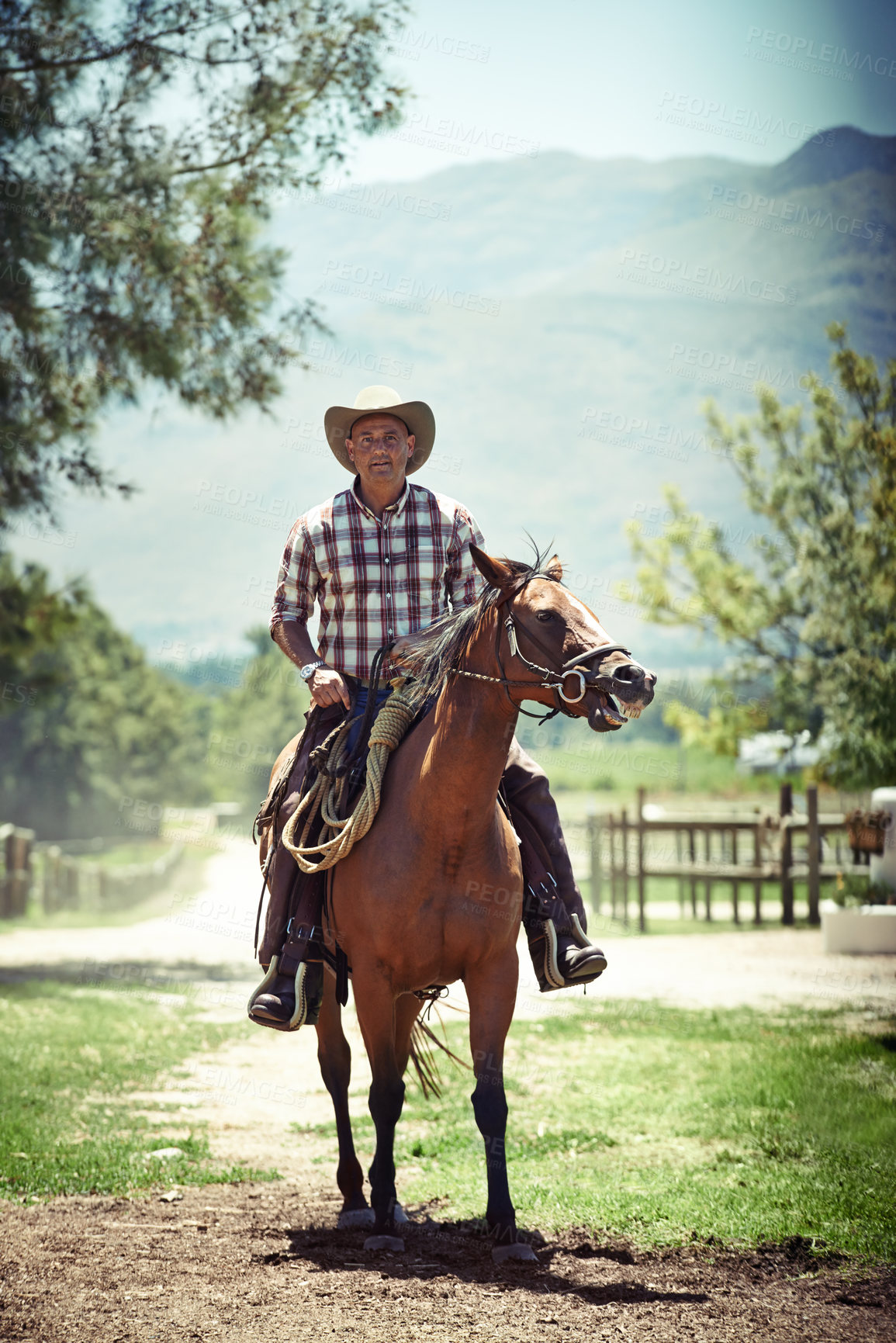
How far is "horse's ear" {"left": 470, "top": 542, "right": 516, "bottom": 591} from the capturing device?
4438mm

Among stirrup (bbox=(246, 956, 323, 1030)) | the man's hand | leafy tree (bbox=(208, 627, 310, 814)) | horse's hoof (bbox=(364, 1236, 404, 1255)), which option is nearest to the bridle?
the man's hand

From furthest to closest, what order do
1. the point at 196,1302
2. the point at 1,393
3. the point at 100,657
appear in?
the point at 100,657 → the point at 1,393 → the point at 196,1302

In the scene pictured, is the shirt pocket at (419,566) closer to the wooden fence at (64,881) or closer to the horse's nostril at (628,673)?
the horse's nostril at (628,673)

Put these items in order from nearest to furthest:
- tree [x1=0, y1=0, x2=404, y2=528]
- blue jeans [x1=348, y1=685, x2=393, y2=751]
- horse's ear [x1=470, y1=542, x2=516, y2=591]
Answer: horse's ear [x1=470, y1=542, x2=516, y2=591], blue jeans [x1=348, y1=685, x2=393, y2=751], tree [x1=0, y1=0, x2=404, y2=528]

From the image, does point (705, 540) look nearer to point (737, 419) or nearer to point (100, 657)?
point (737, 419)

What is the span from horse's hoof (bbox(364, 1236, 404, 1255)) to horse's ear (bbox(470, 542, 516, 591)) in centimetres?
274

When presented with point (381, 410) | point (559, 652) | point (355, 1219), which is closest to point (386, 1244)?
point (355, 1219)

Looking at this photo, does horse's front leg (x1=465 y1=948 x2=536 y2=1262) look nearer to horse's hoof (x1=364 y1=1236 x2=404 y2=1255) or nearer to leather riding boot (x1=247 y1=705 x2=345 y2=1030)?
horse's hoof (x1=364 y1=1236 x2=404 y2=1255)

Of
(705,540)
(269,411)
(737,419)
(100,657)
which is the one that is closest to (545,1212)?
(269,411)

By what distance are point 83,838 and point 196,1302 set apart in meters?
56.2

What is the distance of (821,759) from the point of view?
74.7ft

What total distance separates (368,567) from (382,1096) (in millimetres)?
2320

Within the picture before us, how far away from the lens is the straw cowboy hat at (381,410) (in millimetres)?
5348

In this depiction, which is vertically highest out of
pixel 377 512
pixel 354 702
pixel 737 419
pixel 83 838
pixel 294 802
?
pixel 737 419
